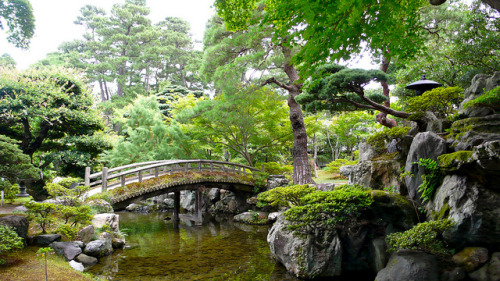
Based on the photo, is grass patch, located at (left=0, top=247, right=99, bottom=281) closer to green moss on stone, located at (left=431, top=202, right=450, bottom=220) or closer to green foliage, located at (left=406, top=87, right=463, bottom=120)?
green moss on stone, located at (left=431, top=202, right=450, bottom=220)

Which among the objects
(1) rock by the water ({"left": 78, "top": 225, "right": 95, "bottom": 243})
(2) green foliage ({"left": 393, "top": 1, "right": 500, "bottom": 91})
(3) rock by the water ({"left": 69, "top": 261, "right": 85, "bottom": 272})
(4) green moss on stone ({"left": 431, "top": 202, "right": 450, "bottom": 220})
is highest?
(2) green foliage ({"left": 393, "top": 1, "right": 500, "bottom": 91})

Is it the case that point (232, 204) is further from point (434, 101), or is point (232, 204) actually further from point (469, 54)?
point (469, 54)

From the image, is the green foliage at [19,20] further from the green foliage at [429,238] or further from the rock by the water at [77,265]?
the green foliage at [429,238]

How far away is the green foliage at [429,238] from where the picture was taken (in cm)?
525

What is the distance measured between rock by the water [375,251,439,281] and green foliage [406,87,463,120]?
374 centimetres

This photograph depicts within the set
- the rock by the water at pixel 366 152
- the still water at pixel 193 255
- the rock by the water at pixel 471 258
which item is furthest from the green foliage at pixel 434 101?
the still water at pixel 193 255

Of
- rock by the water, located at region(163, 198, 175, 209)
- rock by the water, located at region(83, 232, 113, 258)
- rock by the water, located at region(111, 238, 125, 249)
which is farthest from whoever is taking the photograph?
rock by the water, located at region(163, 198, 175, 209)

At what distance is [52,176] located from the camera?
41.2 feet

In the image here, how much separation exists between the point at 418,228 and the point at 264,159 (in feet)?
55.8

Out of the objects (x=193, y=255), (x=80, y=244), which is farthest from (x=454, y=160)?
(x=80, y=244)

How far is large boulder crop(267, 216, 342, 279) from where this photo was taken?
6.53m

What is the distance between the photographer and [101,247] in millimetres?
7750

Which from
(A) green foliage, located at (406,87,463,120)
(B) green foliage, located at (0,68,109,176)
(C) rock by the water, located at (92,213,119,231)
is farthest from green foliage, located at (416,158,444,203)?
(B) green foliage, located at (0,68,109,176)

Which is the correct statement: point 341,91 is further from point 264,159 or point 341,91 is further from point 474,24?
point 264,159
